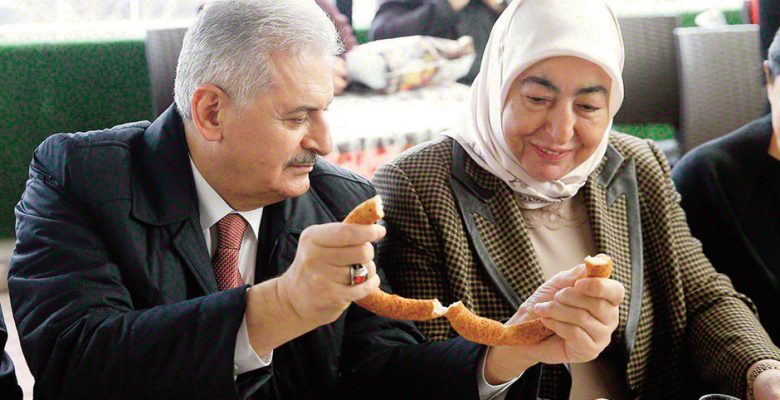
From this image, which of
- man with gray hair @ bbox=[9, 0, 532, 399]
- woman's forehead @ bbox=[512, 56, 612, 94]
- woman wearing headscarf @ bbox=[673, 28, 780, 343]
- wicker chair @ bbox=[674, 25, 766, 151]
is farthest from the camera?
wicker chair @ bbox=[674, 25, 766, 151]

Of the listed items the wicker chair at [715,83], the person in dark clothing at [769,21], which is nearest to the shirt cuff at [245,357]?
the person in dark clothing at [769,21]

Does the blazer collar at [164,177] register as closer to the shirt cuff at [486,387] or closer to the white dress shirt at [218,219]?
the white dress shirt at [218,219]

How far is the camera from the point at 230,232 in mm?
1600

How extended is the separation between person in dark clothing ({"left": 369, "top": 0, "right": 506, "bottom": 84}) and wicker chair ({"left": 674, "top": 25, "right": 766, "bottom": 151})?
3.04 feet

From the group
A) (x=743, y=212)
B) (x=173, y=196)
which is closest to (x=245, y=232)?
(x=173, y=196)

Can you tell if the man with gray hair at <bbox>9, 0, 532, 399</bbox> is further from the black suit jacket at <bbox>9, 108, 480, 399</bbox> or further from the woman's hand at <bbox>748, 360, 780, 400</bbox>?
the woman's hand at <bbox>748, 360, 780, 400</bbox>

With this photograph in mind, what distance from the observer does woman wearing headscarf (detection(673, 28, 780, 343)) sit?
224cm

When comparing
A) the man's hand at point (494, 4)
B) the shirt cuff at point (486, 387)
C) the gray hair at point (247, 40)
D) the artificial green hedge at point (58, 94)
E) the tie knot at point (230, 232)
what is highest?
the gray hair at point (247, 40)

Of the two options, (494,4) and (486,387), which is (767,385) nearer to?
(486,387)

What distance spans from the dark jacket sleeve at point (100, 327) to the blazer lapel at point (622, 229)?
2.84ft

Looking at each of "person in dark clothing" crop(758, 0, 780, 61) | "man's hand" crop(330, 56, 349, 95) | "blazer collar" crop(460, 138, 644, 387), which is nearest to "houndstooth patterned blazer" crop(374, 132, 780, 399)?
"blazer collar" crop(460, 138, 644, 387)

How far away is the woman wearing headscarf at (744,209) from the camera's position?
2236 millimetres

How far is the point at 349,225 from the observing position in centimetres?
123

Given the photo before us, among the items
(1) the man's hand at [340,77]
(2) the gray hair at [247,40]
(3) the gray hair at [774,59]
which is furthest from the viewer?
(1) the man's hand at [340,77]
